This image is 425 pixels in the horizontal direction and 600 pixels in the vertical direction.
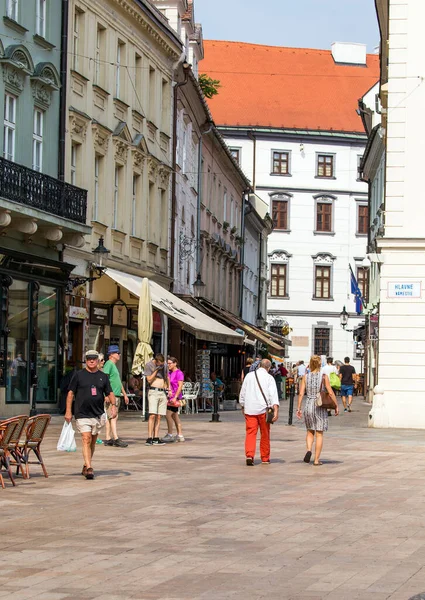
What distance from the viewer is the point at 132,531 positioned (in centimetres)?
1135

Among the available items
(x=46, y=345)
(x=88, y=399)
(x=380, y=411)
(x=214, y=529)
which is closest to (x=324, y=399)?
(x=88, y=399)

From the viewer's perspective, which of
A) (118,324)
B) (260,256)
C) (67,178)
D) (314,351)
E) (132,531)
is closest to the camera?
(132,531)

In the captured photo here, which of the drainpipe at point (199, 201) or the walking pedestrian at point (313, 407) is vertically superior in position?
the drainpipe at point (199, 201)

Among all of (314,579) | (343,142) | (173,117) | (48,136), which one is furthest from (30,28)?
(343,142)

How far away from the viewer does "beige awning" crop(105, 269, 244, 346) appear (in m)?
32.4

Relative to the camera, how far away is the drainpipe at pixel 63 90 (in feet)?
100

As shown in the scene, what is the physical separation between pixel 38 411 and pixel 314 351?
5837 centimetres

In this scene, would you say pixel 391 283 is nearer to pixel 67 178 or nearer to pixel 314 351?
pixel 67 178

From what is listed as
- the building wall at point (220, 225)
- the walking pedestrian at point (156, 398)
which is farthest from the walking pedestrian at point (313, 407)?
the building wall at point (220, 225)

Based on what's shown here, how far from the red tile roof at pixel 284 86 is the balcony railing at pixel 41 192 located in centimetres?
5725

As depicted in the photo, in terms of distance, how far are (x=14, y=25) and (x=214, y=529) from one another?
18728 mm

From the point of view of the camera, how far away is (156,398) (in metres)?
22.6

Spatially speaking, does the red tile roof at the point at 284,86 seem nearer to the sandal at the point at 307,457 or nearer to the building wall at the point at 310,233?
the building wall at the point at 310,233

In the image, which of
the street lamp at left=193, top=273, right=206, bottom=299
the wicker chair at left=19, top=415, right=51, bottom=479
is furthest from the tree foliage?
the wicker chair at left=19, top=415, right=51, bottom=479
